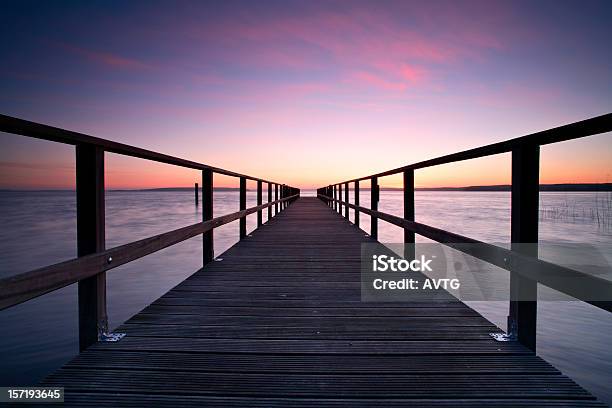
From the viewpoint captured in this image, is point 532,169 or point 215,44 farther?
point 215,44

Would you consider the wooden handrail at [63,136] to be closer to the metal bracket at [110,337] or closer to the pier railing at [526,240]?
the metal bracket at [110,337]

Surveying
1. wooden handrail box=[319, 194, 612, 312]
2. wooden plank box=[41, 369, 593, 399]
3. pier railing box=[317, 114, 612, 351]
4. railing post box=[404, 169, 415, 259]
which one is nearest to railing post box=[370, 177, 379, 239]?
railing post box=[404, 169, 415, 259]

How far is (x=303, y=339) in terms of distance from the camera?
83.1 inches

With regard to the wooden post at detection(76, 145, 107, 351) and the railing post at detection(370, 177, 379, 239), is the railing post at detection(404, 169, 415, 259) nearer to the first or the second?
the railing post at detection(370, 177, 379, 239)

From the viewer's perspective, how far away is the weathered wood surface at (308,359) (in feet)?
5.00

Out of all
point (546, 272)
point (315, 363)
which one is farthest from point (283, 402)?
point (546, 272)

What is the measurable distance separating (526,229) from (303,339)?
4.51ft

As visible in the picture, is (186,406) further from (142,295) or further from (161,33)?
(161,33)

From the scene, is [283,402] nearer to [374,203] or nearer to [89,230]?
[89,230]

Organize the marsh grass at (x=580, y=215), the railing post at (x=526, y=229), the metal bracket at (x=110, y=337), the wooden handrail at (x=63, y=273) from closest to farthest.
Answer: the wooden handrail at (x=63, y=273)
the railing post at (x=526, y=229)
the metal bracket at (x=110, y=337)
the marsh grass at (x=580, y=215)

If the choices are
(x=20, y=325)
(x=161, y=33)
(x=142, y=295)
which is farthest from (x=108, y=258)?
(x=161, y=33)

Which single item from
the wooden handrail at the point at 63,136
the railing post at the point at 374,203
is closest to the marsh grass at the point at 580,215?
the railing post at the point at 374,203

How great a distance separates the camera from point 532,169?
194cm

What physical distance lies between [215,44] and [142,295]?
9.89m
